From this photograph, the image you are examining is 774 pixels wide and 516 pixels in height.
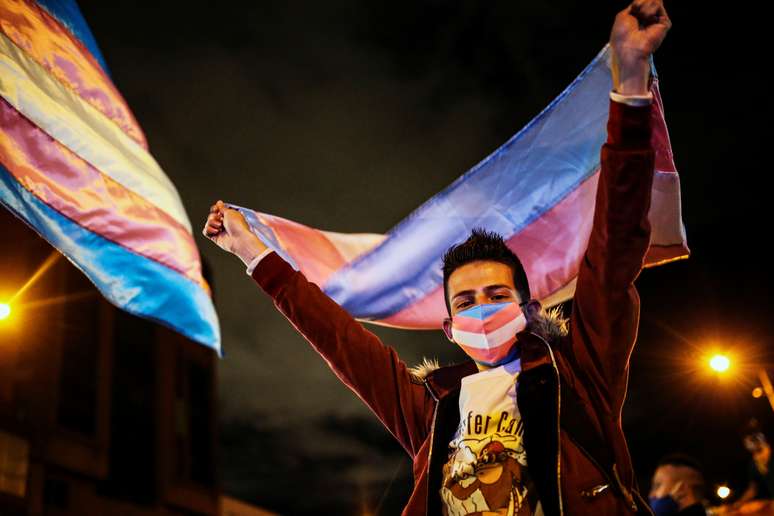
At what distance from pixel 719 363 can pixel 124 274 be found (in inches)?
529

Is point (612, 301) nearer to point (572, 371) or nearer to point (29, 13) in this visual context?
point (572, 371)

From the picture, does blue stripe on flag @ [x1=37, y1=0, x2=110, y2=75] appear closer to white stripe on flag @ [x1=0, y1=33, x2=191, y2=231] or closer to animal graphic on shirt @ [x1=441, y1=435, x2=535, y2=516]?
white stripe on flag @ [x1=0, y1=33, x2=191, y2=231]

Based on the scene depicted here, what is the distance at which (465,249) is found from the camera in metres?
3.26

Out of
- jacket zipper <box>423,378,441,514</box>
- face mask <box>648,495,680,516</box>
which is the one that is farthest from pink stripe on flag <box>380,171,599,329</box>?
face mask <box>648,495,680,516</box>

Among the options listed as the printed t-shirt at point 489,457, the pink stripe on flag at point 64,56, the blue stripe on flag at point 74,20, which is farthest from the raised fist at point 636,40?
the blue stripe on flag at point 74,20

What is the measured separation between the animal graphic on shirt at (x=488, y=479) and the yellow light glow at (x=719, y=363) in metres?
13.7

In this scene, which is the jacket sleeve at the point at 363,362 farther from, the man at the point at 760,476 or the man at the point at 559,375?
the man at the point at 760,476

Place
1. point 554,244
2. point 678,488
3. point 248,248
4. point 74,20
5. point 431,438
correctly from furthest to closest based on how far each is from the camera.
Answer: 1. point 678,488
2. point 74,20
3. point 554,244
4. point 248,248
5. point 431,438

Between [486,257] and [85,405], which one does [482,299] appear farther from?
[85,405]

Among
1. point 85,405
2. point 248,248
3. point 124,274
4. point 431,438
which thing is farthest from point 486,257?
point 85,405

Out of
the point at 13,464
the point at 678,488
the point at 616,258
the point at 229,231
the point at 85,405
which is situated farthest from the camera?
the point at 85,405

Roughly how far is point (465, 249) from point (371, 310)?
1.81m

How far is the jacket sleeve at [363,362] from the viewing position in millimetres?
3217

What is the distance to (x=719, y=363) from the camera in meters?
14.7
